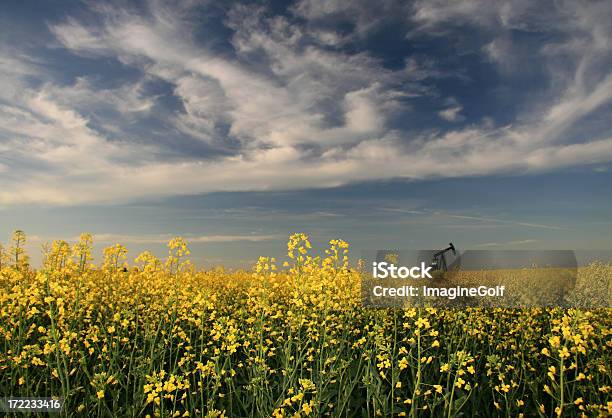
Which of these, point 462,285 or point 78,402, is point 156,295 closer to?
point 78,402

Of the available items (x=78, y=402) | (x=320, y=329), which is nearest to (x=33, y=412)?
(x=78, y=402)

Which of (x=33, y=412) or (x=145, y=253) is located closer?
(x=33, y=412)

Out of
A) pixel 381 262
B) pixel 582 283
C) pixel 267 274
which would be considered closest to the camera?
pixel 267 274

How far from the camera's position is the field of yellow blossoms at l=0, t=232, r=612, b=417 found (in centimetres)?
462

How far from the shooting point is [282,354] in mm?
6086

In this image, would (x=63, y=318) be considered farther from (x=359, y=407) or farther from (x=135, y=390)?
(x=359, y=407)

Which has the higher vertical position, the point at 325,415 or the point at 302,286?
the point at 302,286

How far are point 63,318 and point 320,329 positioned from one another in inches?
135

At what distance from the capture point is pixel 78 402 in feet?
17.8

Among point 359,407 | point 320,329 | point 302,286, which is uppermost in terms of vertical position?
point 302,286

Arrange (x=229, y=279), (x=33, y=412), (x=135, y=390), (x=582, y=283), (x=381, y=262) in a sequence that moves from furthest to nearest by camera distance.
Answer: (x=229, y=279) < (x=582, y=283) < (x=381, y=262) < (x=135, y=390) < (x=33, y=412)

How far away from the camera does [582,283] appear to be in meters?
9.02

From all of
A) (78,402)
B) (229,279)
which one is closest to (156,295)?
(78,402)

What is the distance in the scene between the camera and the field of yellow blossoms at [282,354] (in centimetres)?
462
